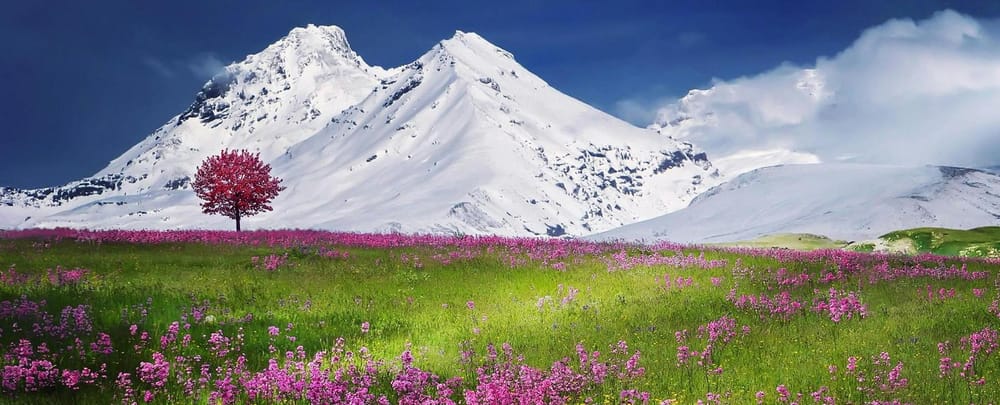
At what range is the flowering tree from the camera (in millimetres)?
38844

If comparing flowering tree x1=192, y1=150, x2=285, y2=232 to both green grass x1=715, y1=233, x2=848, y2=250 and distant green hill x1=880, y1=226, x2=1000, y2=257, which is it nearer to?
green grass x1=715, y1=233, x2=848, y2=250

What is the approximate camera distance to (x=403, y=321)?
1260cm

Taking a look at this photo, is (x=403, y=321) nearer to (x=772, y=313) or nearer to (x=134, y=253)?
(x=772, y=313)

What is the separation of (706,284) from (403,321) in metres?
6.61

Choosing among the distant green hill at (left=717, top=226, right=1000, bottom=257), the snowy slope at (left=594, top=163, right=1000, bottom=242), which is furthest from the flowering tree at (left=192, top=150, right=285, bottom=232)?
the distant green hill at (left=717, top=226, right=1000, bottom=257)

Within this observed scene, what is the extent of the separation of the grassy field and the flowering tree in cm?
1726

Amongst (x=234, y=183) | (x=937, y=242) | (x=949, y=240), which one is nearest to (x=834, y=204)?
(x=949, y=240)

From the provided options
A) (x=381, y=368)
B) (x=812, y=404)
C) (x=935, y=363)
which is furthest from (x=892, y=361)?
(x=381, y=368)

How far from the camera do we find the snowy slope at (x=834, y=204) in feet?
184

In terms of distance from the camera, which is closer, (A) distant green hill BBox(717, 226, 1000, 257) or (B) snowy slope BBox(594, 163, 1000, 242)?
(A) distant green hill BBox(717, 226, 1000, 257)

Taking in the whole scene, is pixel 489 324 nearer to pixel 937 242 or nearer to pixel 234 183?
pixel 937 242

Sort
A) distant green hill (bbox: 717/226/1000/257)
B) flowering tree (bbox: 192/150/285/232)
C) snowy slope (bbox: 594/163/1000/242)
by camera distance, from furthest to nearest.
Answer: snowy slope (bbox: 594/163/1000/242), flowering tree (bbox: 192/150/285/232), distant green hill (bbox: 717/226/1000/257)

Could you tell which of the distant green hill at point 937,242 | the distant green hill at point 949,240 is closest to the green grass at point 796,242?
the distant green hill at point 937,242

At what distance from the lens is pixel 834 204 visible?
2906 inches
